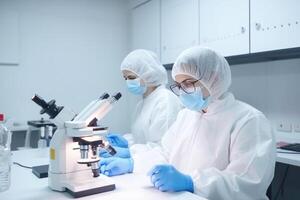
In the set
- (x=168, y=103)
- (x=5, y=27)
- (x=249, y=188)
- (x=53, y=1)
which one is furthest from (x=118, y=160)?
(x=53, y=1)

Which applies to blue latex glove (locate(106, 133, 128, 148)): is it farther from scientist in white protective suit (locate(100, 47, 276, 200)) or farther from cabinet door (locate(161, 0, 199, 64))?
cabinet door (locate(161, 0, 199, 64))

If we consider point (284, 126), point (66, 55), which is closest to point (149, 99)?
point (284, 126)

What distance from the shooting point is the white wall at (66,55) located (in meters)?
3.12

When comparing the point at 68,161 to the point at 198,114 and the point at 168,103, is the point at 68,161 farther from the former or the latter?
the point at 168,103

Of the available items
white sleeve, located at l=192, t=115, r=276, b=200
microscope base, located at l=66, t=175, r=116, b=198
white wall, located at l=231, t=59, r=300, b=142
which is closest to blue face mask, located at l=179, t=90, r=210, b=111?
white sleeve, located at l=192, t=115, r=276, b=200

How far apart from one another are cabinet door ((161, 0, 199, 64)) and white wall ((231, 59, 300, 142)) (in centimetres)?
55

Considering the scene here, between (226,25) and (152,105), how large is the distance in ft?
2.91

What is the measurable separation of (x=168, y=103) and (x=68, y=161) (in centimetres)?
108

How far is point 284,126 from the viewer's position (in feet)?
7.63

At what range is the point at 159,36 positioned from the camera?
126 inches

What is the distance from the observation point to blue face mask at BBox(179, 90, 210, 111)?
1403 mm

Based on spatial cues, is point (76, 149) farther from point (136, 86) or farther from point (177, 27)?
point (177, 27)

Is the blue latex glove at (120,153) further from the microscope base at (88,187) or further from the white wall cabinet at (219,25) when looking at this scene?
the white wall cabinet at (219,25)

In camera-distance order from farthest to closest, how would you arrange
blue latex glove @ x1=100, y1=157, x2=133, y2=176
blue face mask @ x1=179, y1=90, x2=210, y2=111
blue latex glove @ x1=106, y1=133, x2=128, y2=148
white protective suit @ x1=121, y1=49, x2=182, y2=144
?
white protective suit @ x1=121, y1=49, x2=182, y2=144, blue latex glove @ x1=106, y1=133, x2=128, y2=148, blue face mask @ x1=179, y1=90, x2=210, y2=111, blue latex glove @ x1=100, y1=157, x2=133, y2=176
